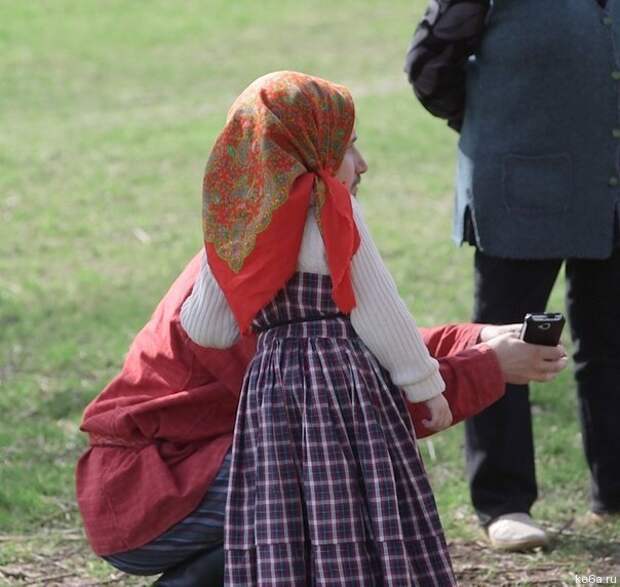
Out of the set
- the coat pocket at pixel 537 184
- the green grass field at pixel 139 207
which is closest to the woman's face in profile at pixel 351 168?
the coat pocket at pixel 537 184

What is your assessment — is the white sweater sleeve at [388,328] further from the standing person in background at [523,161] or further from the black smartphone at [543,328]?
the standing person in background at [523,161]

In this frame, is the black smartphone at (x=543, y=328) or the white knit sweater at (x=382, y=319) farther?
the black smartphone at (x=543, y=328)

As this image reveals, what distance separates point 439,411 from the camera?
3148mm

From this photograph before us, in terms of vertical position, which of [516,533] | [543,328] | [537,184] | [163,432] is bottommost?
[516,533]

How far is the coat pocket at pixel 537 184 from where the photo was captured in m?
4.05

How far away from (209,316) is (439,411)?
558 millimetres

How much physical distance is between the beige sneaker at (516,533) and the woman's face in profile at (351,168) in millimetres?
1386

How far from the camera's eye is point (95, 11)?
17.5 metres

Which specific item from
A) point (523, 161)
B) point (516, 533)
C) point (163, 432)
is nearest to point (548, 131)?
point (523, 161)

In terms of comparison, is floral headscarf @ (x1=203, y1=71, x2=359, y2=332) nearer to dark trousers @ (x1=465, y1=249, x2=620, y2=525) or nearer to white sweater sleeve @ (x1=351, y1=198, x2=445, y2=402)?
white sweater sleeve @ (x1=351, y1=198, x2=445, y2=402)

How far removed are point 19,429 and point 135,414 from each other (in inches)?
84.8

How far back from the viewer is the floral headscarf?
3.04m

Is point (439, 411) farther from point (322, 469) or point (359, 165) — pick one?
point (359, 165)

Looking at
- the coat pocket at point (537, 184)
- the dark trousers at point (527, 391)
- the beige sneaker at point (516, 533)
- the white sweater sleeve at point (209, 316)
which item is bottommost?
the beige sneaker at point (516, 533)
